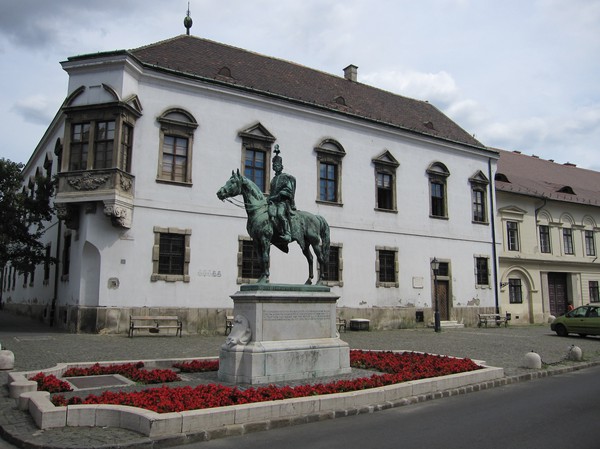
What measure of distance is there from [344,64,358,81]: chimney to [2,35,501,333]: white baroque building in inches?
3.3

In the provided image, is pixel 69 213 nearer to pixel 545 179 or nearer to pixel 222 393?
pixel 222 393

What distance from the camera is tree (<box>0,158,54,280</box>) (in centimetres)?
2123

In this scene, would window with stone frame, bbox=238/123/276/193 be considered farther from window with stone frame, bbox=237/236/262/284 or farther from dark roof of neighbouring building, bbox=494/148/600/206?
dark roof of neighbouring building, bbox=494/148/600/206

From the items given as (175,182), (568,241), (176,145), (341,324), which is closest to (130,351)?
(175,182)

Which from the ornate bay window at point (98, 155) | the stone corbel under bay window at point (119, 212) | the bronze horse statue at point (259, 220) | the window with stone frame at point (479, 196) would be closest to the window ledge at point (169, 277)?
the stone corbel under bay window at point (119, 212)

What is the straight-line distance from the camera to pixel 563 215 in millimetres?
36312

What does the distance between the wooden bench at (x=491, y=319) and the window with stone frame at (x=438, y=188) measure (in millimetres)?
6097

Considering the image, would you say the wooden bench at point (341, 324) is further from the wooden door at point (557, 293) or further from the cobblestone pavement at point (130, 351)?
the wooden door at point (557, 293)

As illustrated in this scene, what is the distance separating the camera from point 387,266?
89.1 feet

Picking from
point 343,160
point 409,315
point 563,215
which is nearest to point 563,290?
point 563,215

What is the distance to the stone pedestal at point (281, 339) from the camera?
32.0 feet

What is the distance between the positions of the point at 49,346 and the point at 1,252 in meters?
8.21

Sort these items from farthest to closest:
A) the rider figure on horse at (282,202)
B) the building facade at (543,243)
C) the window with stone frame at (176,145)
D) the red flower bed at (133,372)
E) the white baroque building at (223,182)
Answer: the building facade at (543,243) < the window with stone frame at (176,145) < the white baroque building at (223,182) < the rider figure on horse at (282,202) < the red flower bed at (133,372)

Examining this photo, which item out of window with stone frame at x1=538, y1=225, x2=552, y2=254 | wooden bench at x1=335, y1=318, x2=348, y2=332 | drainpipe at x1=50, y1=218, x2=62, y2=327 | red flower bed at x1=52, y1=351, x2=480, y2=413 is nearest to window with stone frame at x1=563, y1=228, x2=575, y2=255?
window with stone frame at x1=538, y1=225, x2=552, y2=254
